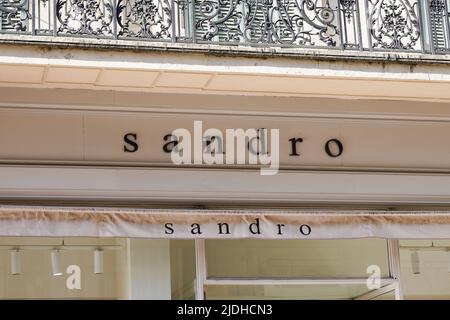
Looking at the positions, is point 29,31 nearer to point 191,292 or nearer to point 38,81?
point 38,81

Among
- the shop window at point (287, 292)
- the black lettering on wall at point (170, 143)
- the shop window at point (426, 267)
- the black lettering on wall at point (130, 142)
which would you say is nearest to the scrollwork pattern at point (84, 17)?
the black lettering on wall at point (130, 142)

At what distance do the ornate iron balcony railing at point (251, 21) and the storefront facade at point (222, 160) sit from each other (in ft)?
0.08

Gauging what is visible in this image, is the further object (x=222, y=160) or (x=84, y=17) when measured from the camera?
(x=222, y=160)

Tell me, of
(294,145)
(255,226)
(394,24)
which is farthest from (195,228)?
(394,24)

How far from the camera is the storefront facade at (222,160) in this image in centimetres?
1068

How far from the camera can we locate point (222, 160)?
11.4 meters

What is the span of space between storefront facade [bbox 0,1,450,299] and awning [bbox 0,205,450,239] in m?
0.01

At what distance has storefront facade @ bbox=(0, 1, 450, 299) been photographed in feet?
35.0

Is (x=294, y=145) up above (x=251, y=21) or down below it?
below

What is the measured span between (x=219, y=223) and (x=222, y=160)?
2.20 feet

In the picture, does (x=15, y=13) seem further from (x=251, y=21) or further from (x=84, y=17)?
(x=251, y=21)

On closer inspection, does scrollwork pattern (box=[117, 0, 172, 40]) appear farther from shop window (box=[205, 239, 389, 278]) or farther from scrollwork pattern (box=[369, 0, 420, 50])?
shop window (box=[205, 239, 389, 278])

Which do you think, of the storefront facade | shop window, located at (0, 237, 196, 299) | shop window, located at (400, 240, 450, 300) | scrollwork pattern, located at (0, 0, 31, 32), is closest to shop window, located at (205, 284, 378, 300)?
the storefront facade
